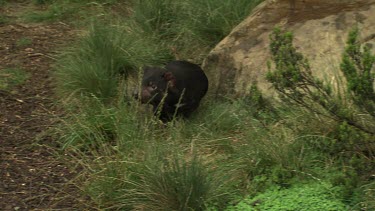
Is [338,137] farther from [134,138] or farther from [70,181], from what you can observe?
[70,181]

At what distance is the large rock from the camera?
5984mm

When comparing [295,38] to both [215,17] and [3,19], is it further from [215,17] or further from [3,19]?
[3,19]

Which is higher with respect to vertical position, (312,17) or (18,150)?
(312,17)

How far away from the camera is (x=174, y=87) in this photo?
5977 mm

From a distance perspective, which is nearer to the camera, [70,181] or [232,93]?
[70,181]

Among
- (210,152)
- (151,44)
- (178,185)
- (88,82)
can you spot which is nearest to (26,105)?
(88,82)

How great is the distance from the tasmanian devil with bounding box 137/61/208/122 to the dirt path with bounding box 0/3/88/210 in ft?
2.80

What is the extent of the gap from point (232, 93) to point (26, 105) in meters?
1.83

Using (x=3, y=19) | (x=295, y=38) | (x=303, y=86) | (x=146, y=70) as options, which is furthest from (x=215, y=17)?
(x=3, y=19)

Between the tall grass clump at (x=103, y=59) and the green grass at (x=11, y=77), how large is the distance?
356 millimetres

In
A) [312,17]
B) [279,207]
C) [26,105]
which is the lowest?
[26,105]

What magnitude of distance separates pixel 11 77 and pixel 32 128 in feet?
3.34

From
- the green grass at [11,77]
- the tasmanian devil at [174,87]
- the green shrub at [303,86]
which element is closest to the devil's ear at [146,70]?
the tasmanian devil at [174,87]

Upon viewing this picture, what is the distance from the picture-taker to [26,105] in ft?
20.6
